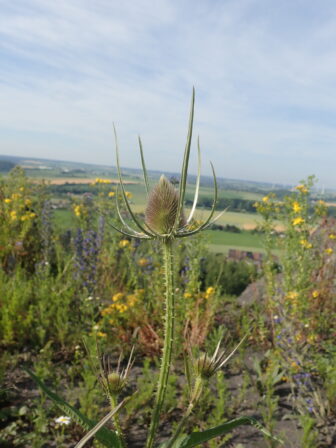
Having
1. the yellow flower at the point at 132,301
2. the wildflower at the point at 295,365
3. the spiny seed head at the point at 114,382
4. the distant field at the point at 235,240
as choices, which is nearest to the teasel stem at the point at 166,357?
the spiny seed head at the point at 114,382

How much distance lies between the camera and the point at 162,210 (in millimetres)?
935

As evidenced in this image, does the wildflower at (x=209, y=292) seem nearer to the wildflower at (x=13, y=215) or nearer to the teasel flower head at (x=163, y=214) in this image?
the wildflower at (x=13, y=215)

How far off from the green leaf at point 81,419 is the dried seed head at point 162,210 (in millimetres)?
437

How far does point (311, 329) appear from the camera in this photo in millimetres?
3963

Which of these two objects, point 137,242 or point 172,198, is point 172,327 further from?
point 137,242

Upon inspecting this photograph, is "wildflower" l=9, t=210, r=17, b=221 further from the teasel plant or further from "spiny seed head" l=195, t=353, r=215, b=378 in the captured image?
"spiny seed head" l=195, t=353, r=215, b=378

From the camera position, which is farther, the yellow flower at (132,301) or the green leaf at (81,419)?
the yellow flower at (132,301)

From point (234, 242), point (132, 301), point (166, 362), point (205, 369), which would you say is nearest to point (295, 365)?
point (132, 301)

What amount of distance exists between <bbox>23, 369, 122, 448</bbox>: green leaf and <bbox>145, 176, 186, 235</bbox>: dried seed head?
44cm

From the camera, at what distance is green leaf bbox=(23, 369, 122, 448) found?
79 cm

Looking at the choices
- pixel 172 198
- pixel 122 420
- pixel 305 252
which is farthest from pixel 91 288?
pixel 172 198

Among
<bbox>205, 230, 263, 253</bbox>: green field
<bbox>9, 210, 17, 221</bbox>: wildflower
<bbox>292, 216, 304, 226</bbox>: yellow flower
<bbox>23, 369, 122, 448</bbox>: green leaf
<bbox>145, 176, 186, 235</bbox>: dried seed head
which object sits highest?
<bbox>145, 176, 186, 235</bbox>: dried seed head

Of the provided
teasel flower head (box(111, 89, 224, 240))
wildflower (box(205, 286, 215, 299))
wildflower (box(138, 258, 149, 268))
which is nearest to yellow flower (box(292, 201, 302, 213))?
wildflower (box(205, 286, 215, 299))

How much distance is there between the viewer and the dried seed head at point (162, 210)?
3.02 feet
